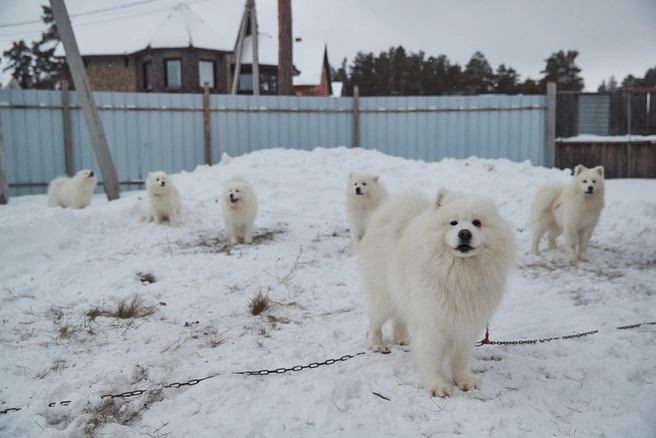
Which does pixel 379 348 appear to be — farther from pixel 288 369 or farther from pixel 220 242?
pixel 220 242

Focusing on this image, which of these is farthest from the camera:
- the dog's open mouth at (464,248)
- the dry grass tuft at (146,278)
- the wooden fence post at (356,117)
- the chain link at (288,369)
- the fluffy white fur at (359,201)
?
the wooden fence post at (356,117)

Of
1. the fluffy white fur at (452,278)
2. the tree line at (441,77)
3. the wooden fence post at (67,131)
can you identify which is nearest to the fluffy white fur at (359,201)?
the fluffy white fur at (452,278)

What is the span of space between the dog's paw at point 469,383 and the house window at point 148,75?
2293cm

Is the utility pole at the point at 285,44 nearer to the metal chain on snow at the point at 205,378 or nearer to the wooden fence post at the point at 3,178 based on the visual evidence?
the wooden fence post at the point at 3,178

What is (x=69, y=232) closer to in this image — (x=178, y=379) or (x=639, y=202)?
(x=178, y=379)

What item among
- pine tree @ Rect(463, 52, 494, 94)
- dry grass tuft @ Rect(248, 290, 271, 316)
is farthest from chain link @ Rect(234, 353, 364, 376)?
pine tree @ Rect(463, 52, 494, 94)

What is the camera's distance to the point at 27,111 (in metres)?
12.1

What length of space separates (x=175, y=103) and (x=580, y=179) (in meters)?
10.5

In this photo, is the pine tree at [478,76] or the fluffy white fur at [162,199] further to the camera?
the pine tree at [478,76]

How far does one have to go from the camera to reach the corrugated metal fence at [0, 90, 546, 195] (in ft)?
40.7

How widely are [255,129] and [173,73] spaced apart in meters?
11.1

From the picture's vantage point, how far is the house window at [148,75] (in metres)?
22.9

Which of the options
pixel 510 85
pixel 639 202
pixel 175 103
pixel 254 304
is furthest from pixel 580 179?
pixel 510 85

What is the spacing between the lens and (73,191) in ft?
34.7
